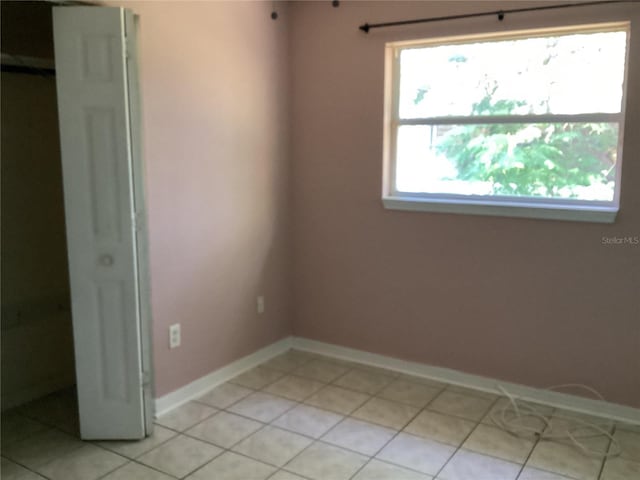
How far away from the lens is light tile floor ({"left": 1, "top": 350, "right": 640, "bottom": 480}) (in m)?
2.55

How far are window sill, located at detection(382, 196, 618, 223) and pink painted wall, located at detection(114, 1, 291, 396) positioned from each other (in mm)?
860

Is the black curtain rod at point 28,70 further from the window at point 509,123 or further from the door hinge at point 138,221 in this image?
the window at point 509,123

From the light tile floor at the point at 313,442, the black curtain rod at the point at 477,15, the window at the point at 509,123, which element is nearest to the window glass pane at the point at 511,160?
the window at the point at 509,123

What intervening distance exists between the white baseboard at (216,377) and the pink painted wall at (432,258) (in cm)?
23

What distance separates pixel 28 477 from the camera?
8.17 ft

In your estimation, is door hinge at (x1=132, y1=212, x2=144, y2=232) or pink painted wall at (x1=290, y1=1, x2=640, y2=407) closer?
door hinge at (x1=132, y1=212, x2=144, y2=232)

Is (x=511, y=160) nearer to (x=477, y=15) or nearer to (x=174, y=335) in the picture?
(x=477, y=15)

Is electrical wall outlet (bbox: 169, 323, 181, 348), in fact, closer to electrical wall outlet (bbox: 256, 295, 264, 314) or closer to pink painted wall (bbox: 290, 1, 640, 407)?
electrical wall outlet (bbox: 256, 295, 264, 314)

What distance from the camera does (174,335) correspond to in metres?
3.19

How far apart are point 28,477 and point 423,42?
3.00 m

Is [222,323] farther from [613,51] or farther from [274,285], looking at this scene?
[613,51]

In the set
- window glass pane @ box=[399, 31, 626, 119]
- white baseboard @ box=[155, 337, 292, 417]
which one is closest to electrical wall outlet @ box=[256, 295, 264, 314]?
white baseboard @ box=[155, 337, 292, 417]

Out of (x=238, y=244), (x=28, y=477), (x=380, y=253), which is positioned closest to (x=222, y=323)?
(x=238, y=244)

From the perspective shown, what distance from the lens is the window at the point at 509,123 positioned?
301 centimetres
